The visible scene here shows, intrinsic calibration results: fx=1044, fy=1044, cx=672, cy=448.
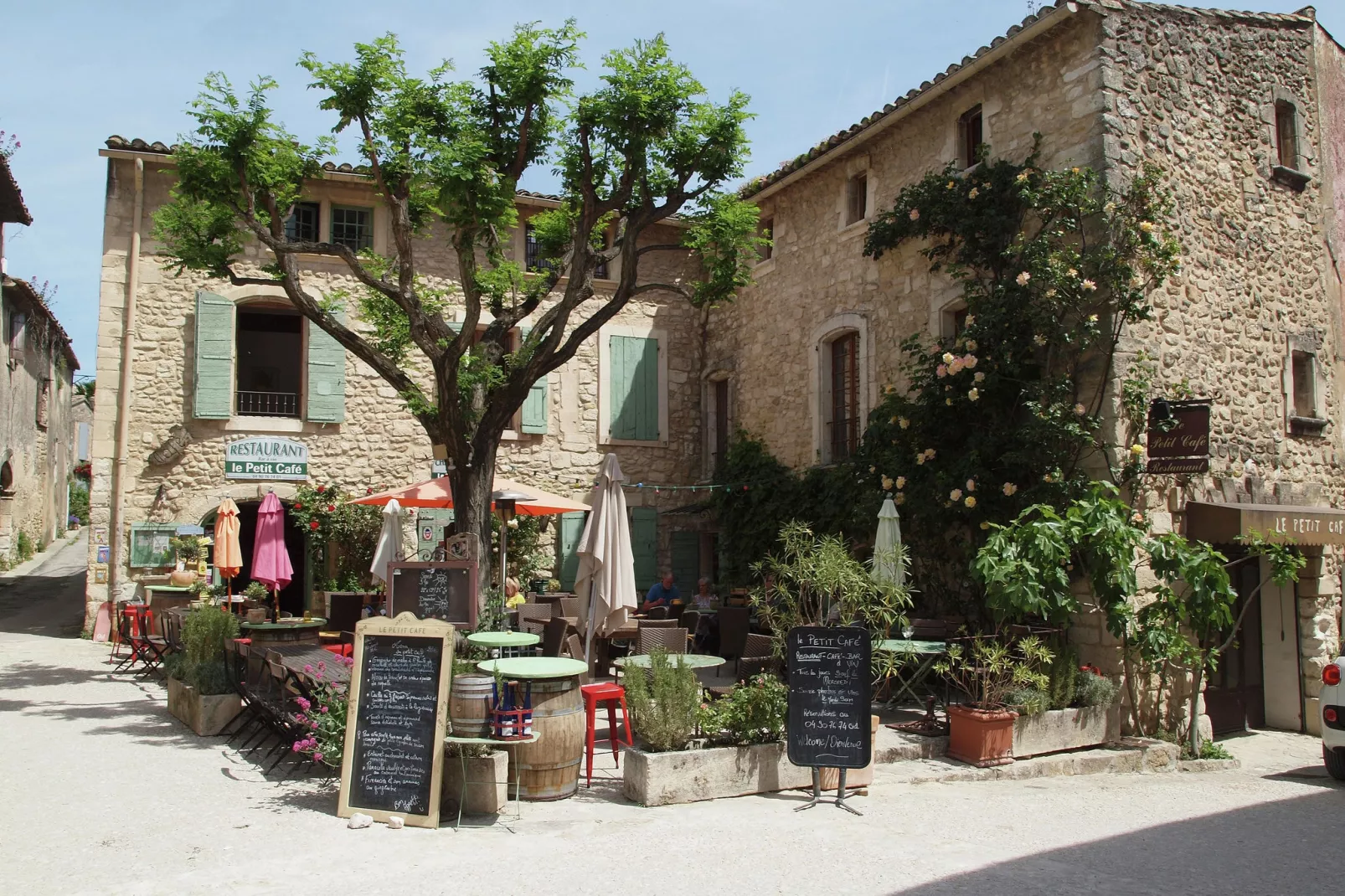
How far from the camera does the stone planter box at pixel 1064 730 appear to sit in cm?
737

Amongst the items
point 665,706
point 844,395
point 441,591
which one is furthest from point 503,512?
point 844,395

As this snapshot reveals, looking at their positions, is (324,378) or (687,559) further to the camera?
(687,559)

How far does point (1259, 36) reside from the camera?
10.3 m

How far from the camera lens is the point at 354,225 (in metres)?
14.0

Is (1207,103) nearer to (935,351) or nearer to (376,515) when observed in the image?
(935,351)

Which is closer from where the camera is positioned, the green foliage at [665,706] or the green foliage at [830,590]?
the green foliage at [665,706]

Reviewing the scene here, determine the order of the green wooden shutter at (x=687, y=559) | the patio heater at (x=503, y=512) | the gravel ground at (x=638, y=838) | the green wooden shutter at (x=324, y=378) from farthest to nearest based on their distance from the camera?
the green wooden shutter at (x=687, y=559) < the green wooden shutter at (x=324, y=378) < the patio heater at (x=503, y=512) < the gravel ground at (x=638, y=838)

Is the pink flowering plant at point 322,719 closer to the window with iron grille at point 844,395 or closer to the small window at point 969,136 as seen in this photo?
the window with iron grille at point 844,395

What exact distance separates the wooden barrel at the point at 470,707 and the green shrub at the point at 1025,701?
12.6 ft

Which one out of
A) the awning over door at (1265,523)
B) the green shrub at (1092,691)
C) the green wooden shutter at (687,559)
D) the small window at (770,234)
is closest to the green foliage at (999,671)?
the green shrub at (1092,691)

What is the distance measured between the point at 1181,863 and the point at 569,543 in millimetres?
10045

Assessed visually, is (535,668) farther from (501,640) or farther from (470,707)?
(501,640)

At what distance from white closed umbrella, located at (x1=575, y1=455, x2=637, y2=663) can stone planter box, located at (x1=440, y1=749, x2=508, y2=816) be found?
2176 mm

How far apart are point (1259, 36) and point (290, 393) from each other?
1176cm
